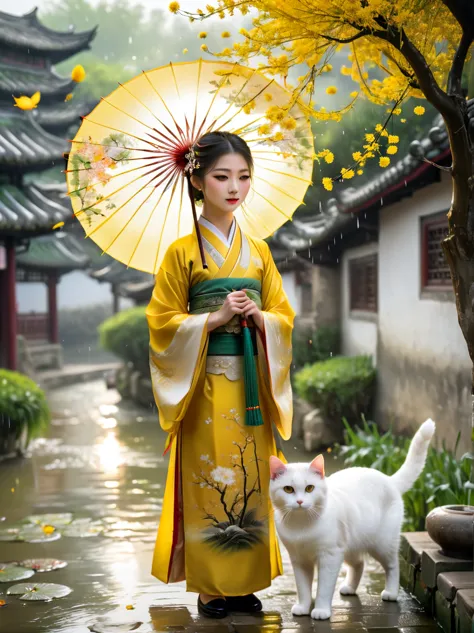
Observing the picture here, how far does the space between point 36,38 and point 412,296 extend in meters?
13.1

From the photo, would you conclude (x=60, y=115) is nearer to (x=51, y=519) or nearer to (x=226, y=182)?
(x=51, y=519)

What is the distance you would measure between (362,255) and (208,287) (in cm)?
748

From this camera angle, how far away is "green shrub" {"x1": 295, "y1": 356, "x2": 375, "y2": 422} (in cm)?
1002

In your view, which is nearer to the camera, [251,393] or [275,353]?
[251,393]

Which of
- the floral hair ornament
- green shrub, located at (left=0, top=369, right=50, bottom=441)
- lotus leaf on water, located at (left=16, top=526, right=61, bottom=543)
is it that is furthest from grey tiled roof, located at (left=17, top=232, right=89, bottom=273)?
the floral hair ornament

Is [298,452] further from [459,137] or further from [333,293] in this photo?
[459,137]

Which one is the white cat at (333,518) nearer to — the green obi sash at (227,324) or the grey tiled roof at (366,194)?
the green obi sash at (227,324)

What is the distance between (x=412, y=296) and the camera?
864 centimetres

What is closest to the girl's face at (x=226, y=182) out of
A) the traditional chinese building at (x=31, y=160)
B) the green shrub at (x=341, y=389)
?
the green shrub at (x=341, y=389)

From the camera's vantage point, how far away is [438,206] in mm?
7715

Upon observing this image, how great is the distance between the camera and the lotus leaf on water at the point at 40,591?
4.01m

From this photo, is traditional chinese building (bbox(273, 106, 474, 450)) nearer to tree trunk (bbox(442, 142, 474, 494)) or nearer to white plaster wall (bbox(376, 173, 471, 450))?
white plaster wall (bbox(376, 173, 471, 450))

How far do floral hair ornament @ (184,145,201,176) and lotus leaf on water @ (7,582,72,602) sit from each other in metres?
2.15

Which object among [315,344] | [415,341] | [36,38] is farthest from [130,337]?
[415,341]
